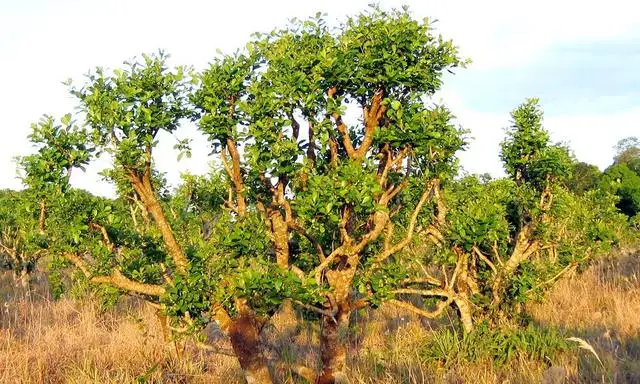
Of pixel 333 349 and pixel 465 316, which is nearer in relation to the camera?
pixel 333 349

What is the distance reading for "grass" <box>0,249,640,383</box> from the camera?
6922 mm

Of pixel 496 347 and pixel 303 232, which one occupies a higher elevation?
pixel 303 232

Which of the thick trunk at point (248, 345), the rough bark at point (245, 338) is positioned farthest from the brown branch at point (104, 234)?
the thick trunk at point (248, 345)

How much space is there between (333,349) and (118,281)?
231 centimetres

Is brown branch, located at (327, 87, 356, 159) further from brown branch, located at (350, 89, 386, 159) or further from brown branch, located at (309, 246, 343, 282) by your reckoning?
brown branch, located at (309, 246, 343, 282)

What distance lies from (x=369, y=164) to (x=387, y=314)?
6.90 m

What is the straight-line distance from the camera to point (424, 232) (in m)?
8.11

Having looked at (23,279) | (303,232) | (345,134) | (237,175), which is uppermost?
(345,134)

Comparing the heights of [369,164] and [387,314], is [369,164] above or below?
above

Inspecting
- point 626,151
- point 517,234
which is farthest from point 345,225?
point 626,151

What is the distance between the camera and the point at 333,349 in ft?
20.4

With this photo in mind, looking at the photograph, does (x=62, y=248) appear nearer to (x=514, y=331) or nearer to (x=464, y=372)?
(x=464, y=372)

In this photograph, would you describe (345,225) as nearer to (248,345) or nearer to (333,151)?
(333,151)

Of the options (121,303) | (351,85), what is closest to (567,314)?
(351,85)
